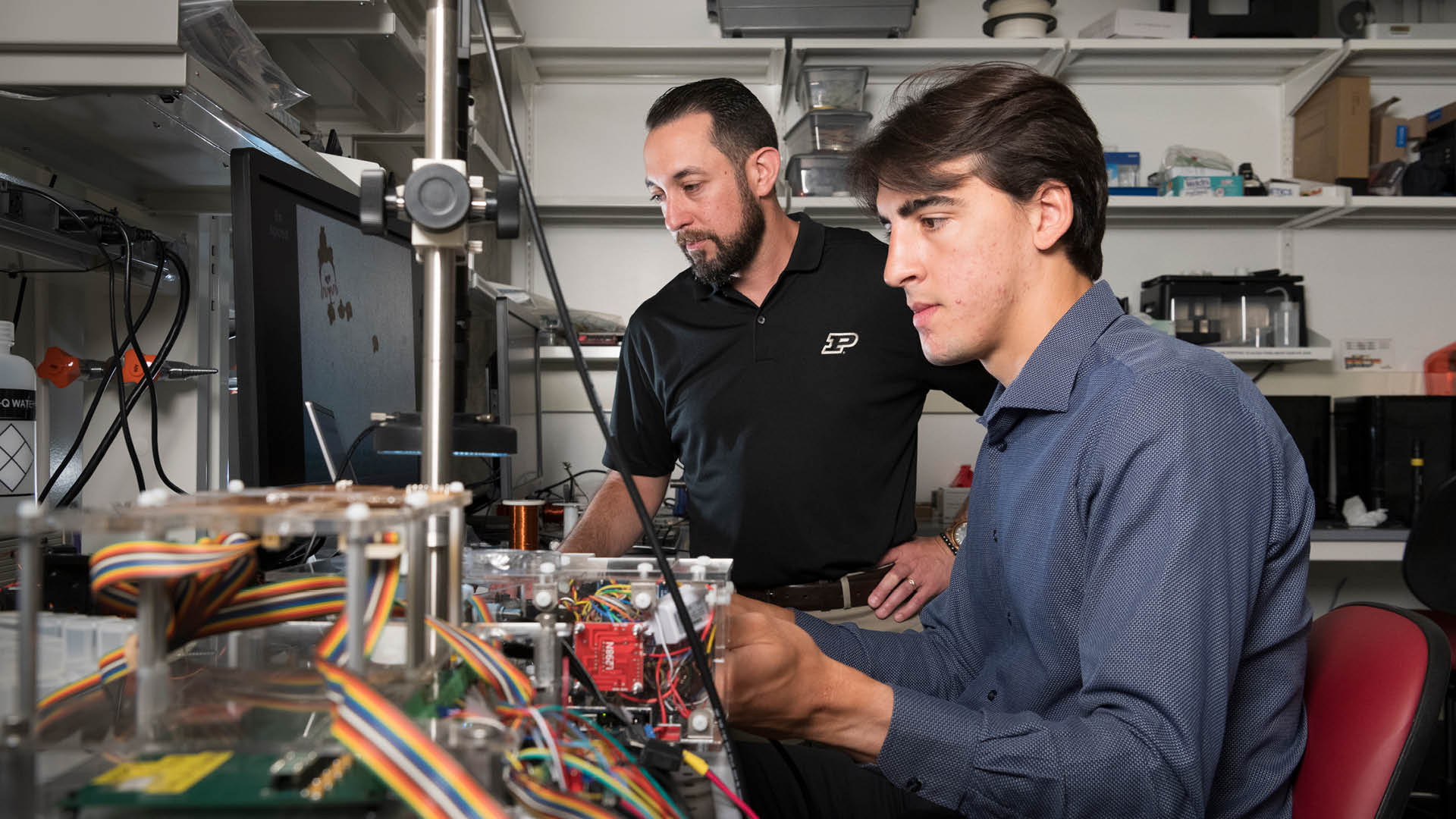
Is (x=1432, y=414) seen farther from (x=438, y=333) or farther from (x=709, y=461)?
(x=438, y=333)

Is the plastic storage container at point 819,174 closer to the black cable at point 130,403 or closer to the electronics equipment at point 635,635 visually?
the black cable at point 130,403

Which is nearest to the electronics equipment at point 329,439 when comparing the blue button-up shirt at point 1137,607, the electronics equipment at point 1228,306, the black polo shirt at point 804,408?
the blue button-up shirt at point 1137,607

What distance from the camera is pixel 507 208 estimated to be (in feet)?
2.10

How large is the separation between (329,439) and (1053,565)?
0.81 m

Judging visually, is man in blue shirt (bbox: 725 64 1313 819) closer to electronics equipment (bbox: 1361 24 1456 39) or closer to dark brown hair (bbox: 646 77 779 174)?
dark brown hair (bbox: 646 77 779 174)

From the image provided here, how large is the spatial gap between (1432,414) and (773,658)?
119 inches

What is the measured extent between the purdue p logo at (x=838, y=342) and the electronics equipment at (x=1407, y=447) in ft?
Answer: 6.77

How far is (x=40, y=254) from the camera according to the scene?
1.21 meters

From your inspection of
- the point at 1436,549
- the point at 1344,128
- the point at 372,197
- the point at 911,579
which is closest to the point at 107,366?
the point at 372,197

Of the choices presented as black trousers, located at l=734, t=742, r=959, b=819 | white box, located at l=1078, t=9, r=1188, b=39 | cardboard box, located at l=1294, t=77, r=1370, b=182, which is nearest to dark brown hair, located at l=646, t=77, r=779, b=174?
black trousers, located at l=734, t=742, r=959, b=819

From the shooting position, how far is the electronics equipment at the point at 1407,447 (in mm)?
2879

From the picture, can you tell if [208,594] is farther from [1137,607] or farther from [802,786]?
[802,786]

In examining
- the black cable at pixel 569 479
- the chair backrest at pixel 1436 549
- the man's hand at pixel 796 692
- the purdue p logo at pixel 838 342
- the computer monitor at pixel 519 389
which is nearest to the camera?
the man's hand at pixel 796 692

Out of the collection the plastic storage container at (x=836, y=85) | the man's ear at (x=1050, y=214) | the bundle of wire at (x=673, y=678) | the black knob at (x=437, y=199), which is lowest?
the bundle of wire at (x=673, y=678)
